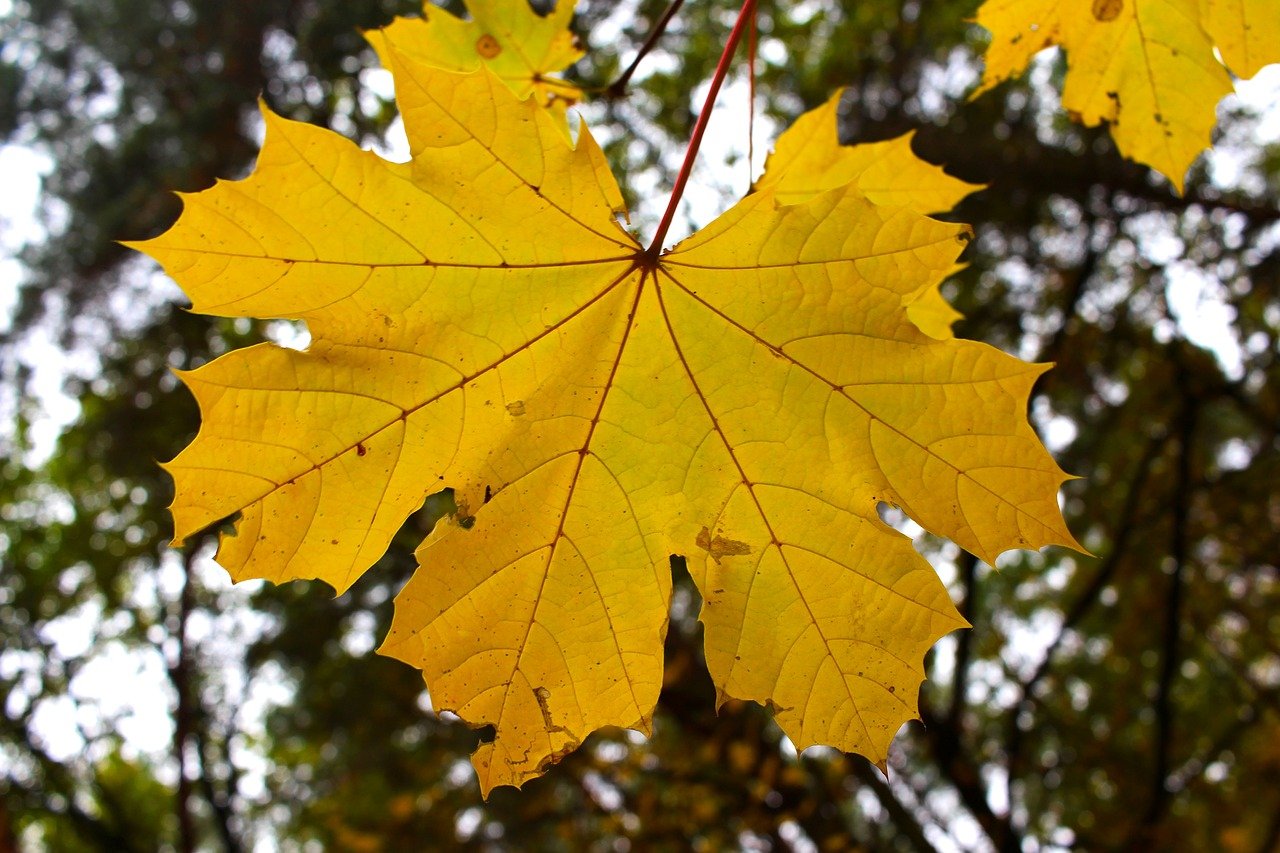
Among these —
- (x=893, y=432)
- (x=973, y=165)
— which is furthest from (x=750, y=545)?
(x=973, y=165)

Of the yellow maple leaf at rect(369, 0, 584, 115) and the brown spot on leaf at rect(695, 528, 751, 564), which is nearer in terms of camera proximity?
the brown spot on leaf at rect(695, 528, 751, 564)

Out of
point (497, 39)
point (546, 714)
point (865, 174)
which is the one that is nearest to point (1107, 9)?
point (865, 174)

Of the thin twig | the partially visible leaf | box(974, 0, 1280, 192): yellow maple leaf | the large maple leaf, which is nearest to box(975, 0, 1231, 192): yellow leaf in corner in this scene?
box(974, 0, 1280, 192): yellow maple leaf

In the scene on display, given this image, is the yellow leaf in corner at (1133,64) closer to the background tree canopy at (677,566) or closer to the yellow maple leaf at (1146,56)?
the yellow maple leaf at (1146,56)

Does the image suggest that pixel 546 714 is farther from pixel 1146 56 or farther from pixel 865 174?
pixel 1146 56

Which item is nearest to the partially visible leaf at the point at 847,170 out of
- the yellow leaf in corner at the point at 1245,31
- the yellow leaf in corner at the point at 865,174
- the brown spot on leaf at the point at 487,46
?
the yellow leaf in corner at the point at 865,174

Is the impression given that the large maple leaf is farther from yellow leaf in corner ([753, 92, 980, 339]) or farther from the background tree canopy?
the background tree canopy

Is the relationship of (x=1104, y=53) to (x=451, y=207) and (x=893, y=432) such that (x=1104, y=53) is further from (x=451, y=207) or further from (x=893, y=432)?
(x=451, y=207)

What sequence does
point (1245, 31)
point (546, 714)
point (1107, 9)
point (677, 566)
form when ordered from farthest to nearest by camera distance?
point (677, 566), point (1107, 9), point (1245, 31), point (546, 714)
